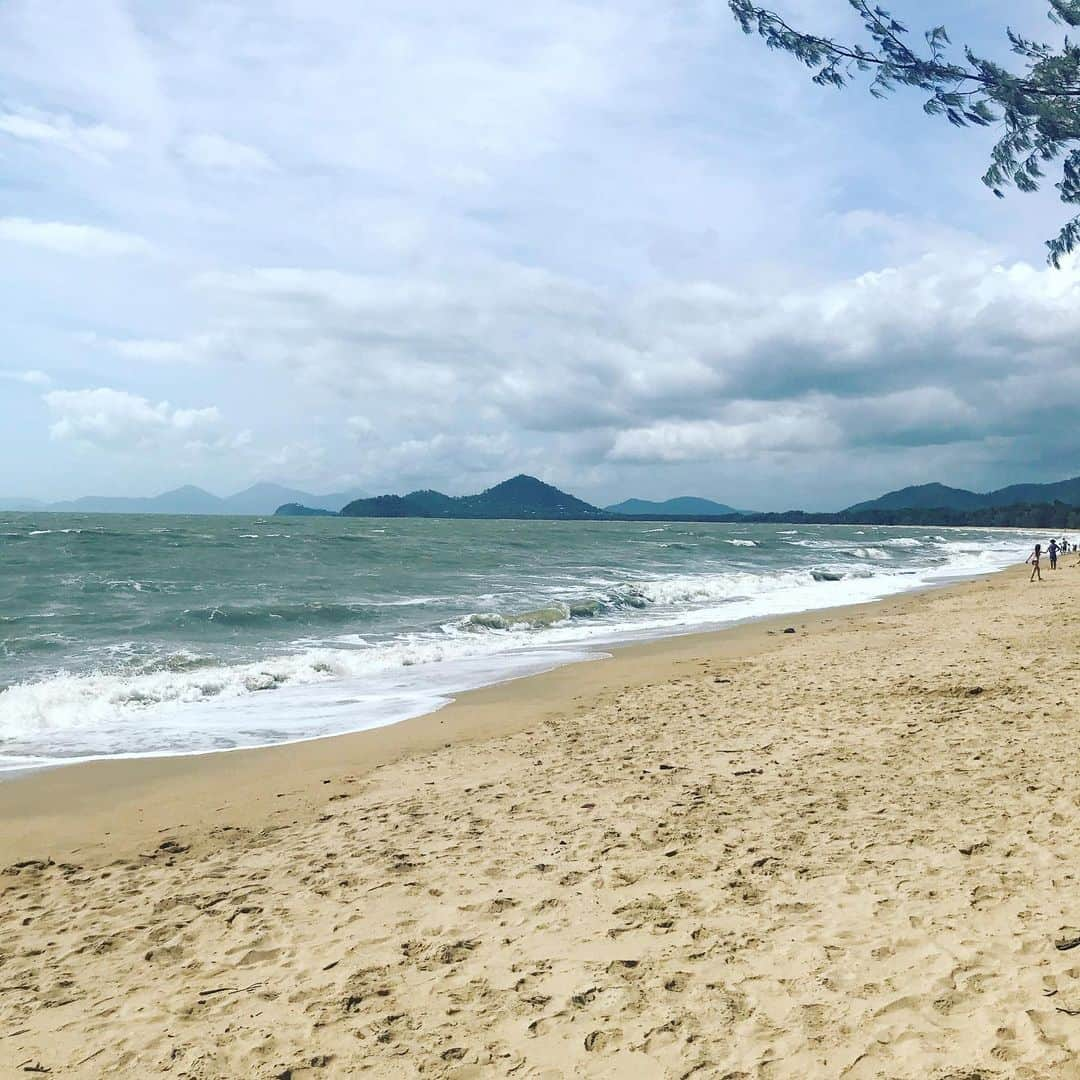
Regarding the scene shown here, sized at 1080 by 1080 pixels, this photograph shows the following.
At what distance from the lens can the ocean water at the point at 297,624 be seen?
11.5 meters

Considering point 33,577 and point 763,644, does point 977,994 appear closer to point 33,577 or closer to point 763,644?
point 763,644

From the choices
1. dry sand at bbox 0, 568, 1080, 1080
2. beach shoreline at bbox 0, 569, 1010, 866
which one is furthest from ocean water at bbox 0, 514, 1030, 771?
dry sand at bbox 0, 568, 1080, 1080

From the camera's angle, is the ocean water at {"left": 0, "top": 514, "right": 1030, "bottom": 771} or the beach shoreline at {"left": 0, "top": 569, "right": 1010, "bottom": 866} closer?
the beach shoreline at {"left": 0, "top": 569, "right": 1010, "bottom": 866}

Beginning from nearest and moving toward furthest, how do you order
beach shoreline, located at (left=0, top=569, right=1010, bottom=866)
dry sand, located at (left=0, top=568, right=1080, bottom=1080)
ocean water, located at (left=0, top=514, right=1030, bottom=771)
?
dry sand, located at (left=0, top=568, right=1080, bottom=1080) → beach shoreline, located at (left=0, top=569, right=1010, bottom=866) → ocean water, located at (left=0, top=514, right=1030, bottom=771)

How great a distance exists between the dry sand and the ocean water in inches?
90.8

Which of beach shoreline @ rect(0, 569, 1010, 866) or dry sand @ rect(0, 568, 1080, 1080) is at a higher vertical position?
dry sand @ rect(0, 568, 1080, 1080)

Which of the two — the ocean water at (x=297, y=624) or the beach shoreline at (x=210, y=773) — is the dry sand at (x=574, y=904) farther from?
the ocean water at (x=297, y=624)

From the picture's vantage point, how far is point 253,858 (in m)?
6.11

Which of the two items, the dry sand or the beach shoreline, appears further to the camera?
the beach shoreline

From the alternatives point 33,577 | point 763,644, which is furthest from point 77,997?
point 33,577

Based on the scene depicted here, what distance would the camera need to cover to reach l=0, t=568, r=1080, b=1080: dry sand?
351 cm

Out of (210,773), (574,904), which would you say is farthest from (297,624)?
(574,904)

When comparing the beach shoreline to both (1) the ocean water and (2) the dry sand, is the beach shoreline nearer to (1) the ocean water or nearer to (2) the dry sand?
(2) the dry sand

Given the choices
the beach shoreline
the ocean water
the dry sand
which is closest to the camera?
the dry sand
